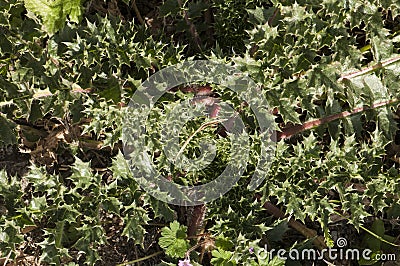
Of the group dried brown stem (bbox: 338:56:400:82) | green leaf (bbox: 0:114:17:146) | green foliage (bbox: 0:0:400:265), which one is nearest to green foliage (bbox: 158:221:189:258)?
green foliage (bbox: 0:0:400:265)

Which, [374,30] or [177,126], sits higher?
[374,30]

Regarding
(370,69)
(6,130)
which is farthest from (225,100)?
(6,130)

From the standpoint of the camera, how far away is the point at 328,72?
3146 millimetres

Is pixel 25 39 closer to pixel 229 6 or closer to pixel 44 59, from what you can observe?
pixel 44 59

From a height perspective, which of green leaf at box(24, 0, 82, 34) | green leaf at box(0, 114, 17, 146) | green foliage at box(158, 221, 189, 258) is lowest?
green foliage at box(158, 221, 189, 258)

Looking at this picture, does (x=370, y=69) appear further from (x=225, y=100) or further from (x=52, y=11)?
(x=52, y=11)

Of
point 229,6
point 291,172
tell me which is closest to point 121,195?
point 291,172

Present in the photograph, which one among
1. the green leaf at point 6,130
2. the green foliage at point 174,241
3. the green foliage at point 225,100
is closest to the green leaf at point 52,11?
the green foliage at point 225,100

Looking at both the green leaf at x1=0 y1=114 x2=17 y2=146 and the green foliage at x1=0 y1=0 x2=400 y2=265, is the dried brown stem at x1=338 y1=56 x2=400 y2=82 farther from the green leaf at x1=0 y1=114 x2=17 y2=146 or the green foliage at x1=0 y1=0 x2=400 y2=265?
the green leaf at x1=0 y1=114 x2=17 y2=146

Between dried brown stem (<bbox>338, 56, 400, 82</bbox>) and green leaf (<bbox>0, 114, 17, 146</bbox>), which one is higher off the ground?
dried brown stem (<bbox>338, 56, 400, 82</bbox>)

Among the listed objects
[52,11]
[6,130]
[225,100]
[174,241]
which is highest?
[52,11]

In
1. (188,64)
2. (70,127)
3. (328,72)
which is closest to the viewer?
(328,72)

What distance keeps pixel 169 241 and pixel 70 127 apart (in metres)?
0.84

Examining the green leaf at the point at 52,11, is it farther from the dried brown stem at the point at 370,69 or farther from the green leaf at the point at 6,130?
the dried brown stem at the point at 370,69
